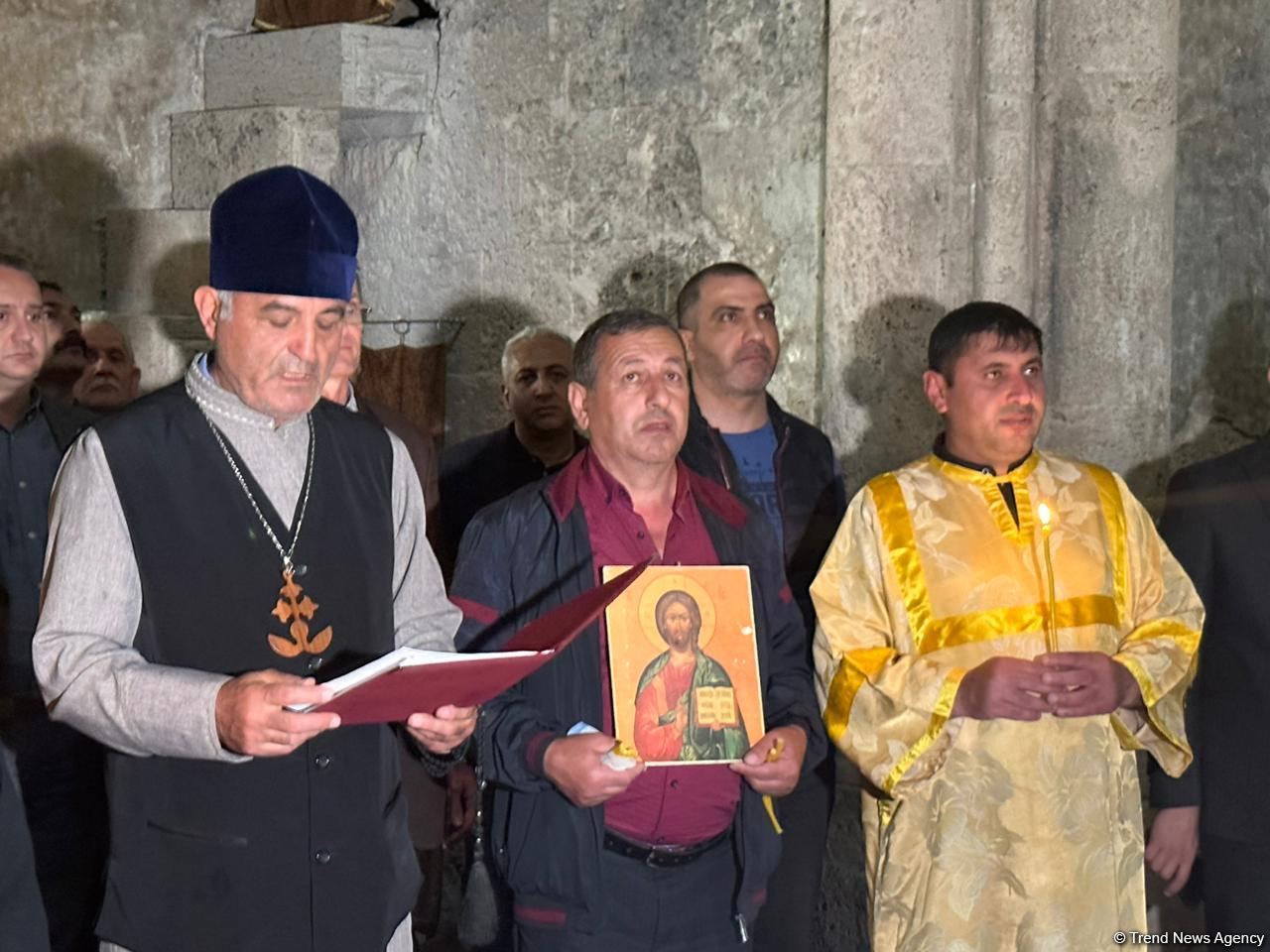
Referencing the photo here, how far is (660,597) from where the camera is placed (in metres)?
3.26

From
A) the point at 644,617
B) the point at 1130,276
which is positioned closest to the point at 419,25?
the point at 1130,276

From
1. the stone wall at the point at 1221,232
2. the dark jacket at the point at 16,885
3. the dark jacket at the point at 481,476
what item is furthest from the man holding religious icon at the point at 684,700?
the stone wall at the point at 1221,232

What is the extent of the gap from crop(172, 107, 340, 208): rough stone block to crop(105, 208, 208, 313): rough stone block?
0.18 metres

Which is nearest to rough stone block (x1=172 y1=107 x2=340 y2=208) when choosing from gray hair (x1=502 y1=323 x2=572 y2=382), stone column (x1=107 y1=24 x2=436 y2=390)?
stone column (x1=107 y1=24 x2=436 y2=390)

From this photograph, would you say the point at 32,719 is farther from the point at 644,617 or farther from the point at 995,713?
the point at 995,713

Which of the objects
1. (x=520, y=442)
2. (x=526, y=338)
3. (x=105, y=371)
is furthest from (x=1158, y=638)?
(x=105, y=371)

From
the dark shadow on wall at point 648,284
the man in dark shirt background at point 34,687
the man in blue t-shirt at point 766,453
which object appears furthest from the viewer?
the dark shadow on wall at point 648,284

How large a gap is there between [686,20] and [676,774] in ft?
10.2

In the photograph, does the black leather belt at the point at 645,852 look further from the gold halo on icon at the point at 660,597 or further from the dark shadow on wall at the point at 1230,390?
the dark shadow on wall at the point at 1230,390

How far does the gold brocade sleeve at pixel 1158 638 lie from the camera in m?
3.59

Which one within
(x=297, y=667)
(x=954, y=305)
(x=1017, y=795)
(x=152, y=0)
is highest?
(x=152, y=0)

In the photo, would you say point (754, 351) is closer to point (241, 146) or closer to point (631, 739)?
point (631, 739)

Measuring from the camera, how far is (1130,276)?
5023 mm

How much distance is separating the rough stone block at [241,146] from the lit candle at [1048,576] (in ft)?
11.6
